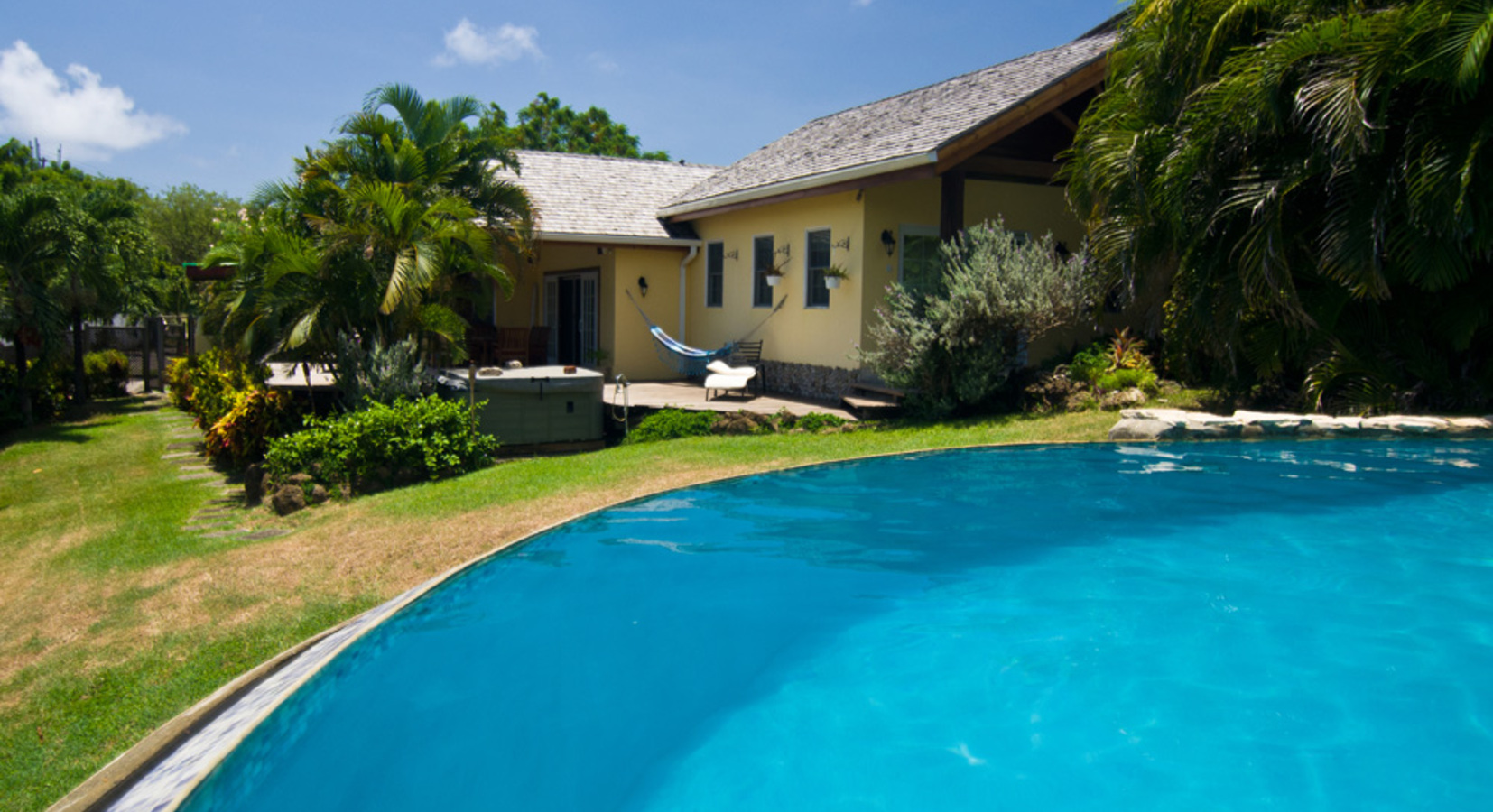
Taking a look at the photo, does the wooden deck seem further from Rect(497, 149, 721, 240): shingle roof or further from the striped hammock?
Rect(497, 149, 721, 240): shingle roof

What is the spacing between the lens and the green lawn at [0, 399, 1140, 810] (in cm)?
464

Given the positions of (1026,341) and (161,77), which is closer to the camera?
(1026,341)

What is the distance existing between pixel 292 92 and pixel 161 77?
2480 mm

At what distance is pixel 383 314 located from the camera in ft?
36.7

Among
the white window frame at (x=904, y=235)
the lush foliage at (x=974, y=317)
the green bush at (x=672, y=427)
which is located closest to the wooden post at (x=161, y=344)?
the green bush at (x=672, y=427)

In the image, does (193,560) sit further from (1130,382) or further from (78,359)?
(78,359)

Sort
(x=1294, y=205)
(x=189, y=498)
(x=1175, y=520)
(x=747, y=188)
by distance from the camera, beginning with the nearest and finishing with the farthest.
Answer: (x=1175, y=520), (x=1294, y=205), (x=189, y=498), (x=747, y=188)

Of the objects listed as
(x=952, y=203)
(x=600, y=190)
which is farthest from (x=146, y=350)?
(x=952, y=203)

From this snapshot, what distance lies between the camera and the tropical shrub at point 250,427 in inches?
480

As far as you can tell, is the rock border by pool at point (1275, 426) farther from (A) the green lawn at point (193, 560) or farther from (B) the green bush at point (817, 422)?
(B) the green bush at point (817, 422)

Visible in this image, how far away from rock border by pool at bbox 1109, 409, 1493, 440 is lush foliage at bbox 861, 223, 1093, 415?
1.79 m

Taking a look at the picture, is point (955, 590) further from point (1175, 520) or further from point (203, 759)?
point (203, 759)

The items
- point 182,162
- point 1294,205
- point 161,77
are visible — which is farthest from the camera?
point 182,162

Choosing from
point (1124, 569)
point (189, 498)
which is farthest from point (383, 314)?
point (1124, 569)
